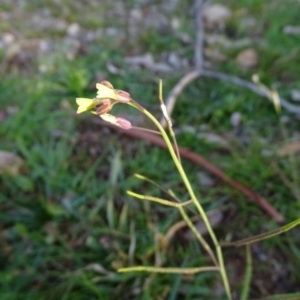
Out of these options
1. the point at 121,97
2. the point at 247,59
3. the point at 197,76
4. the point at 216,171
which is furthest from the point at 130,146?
the point at 121,97

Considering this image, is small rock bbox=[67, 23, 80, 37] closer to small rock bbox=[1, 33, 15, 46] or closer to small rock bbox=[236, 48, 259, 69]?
small rock bbox=[1, 33, 15, 46]

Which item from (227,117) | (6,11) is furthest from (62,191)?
(6,11)

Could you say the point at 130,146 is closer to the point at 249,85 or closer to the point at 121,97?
the point at 249,85

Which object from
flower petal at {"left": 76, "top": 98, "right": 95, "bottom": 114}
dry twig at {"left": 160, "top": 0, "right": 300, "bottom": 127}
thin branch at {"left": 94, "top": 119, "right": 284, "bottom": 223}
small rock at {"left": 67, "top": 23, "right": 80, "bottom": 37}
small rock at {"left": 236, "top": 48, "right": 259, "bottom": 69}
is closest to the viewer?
flower petal at {"left": 76, "top": 98, "right": 95, "bottom": 114}

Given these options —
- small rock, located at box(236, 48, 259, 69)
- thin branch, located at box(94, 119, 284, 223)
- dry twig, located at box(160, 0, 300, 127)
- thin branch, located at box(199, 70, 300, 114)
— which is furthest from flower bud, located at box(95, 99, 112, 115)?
small rock, located at box(236, 48, 259, 69)

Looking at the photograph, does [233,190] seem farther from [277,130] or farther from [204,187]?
[277,130]

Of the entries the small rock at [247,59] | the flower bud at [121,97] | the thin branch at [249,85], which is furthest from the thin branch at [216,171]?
the flower bud at [121,97]

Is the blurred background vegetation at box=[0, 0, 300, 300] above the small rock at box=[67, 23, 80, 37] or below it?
below

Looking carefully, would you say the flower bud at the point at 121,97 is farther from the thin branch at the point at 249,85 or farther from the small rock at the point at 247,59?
the small rock at the point at 247,59

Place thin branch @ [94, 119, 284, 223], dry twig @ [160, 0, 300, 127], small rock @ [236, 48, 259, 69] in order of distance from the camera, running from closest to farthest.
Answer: thin branch @ [94, 119, 284, 223], dry twig @ [160, 0, 300, 127], small rock @ [236, 48, 259, 69]
